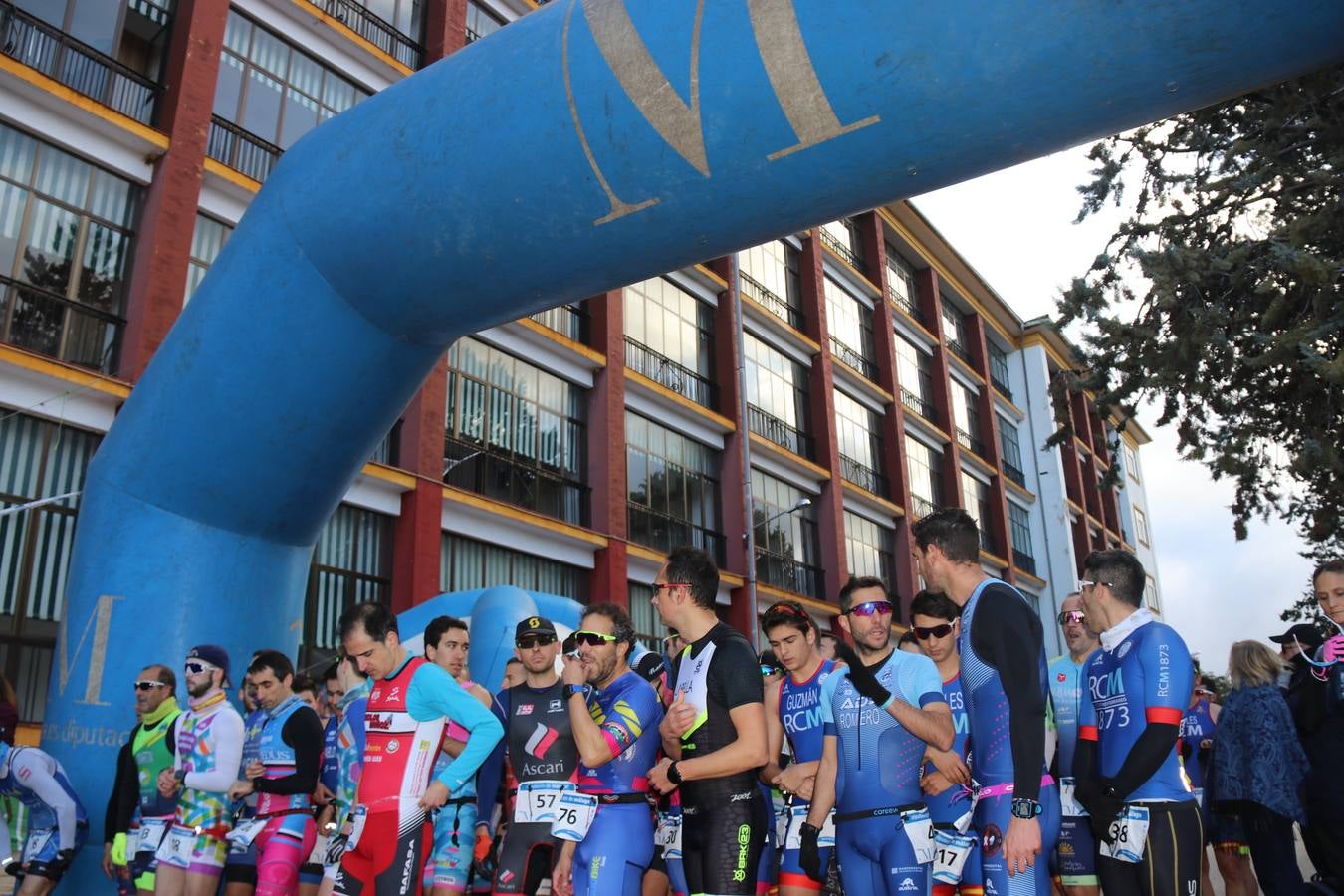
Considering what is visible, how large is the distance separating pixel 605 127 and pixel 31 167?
11709mm

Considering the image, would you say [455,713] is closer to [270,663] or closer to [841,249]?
[270,663]

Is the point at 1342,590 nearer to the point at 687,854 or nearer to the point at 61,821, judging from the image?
the point at 687,854

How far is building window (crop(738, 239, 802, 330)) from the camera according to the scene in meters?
28.3

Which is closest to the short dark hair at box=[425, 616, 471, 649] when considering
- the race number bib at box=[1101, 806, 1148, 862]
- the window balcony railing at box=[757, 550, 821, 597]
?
the race number bib at box=[1101, 806, 1148, 862]

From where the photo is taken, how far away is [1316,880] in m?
5.80

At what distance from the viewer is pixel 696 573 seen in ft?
15.9

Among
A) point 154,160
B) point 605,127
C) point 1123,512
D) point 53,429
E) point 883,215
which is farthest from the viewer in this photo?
point 1123,512

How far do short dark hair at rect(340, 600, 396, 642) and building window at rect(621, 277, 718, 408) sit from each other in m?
17.9

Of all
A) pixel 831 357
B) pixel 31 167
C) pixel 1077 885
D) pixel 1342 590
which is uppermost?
pixel 831 357

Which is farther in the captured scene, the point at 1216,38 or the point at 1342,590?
the point at 1342,590

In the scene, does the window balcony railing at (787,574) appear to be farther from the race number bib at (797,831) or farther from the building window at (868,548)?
the race number bib at (797,831)

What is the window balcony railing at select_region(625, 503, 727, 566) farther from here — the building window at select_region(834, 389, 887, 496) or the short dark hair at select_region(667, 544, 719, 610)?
the short dark hair at select_region(667, 544, 719, 610)

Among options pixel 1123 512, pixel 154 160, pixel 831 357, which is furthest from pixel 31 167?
pixel 1123 512

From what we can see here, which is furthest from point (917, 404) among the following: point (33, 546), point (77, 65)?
point (33, 546)
